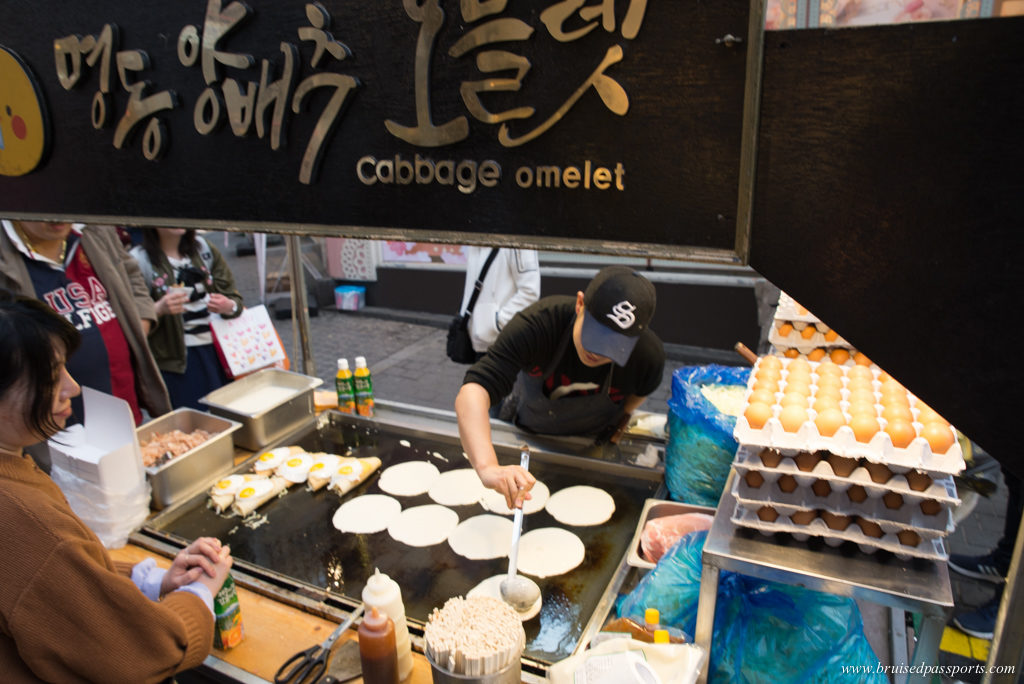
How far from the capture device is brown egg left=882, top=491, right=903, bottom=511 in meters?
1.50

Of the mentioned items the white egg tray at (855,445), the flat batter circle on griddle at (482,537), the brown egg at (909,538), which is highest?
the white egg tray at (855,445)

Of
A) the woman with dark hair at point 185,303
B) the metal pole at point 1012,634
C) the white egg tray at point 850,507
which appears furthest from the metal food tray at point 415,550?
the woman with dark hair at point 185,303

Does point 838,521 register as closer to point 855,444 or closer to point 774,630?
point 855,444

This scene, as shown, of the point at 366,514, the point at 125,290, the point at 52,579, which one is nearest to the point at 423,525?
the point at 366,514

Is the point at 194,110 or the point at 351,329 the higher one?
the point at 194,110

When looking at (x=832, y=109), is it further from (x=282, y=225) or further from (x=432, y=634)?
(x=432, y=634)

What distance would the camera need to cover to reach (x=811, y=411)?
1.61 m

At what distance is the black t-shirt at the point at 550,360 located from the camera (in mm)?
2697

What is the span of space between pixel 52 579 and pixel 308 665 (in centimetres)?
73

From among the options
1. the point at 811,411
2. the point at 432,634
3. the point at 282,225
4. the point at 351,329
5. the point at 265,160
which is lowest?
the point at 351,329

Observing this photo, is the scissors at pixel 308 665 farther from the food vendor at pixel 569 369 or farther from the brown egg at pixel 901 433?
the brown egg at pixel 901 433

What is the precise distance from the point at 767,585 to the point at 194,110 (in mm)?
1848

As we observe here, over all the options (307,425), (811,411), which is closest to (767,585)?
(811,411)

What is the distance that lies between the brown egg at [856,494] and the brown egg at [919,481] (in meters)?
0.11
